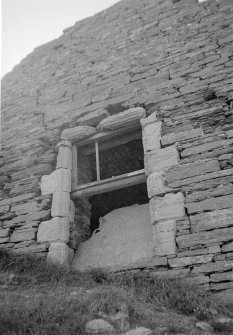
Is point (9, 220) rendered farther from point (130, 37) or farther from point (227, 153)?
point (130, 37)

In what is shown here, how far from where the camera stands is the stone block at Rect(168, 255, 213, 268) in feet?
11.3

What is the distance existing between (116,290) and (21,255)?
5.60 feet

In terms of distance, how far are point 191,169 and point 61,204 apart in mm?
1829

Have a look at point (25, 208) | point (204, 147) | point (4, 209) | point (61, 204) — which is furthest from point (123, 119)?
point (4, 209)

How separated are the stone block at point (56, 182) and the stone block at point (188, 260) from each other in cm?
186

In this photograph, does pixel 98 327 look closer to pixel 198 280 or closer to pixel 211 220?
pixel 198 280

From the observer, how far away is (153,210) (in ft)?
13.0

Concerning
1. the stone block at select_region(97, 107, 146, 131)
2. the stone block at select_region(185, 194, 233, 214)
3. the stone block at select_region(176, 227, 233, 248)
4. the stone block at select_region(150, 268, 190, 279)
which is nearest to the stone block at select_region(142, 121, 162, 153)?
the stone block at select_region(97, 107, 146, 131)

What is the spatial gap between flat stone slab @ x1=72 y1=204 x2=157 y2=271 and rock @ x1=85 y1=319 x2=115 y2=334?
1.36m

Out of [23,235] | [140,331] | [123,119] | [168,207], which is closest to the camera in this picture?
[140,331]

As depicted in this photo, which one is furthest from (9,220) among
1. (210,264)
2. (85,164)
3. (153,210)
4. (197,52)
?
(197,52)

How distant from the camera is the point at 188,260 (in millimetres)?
3506

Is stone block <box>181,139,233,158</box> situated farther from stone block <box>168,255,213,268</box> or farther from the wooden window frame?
stone block <box>168,255,213,268</box>

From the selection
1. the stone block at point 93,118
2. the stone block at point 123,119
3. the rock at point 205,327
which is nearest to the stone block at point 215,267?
the rock at point 205,327
